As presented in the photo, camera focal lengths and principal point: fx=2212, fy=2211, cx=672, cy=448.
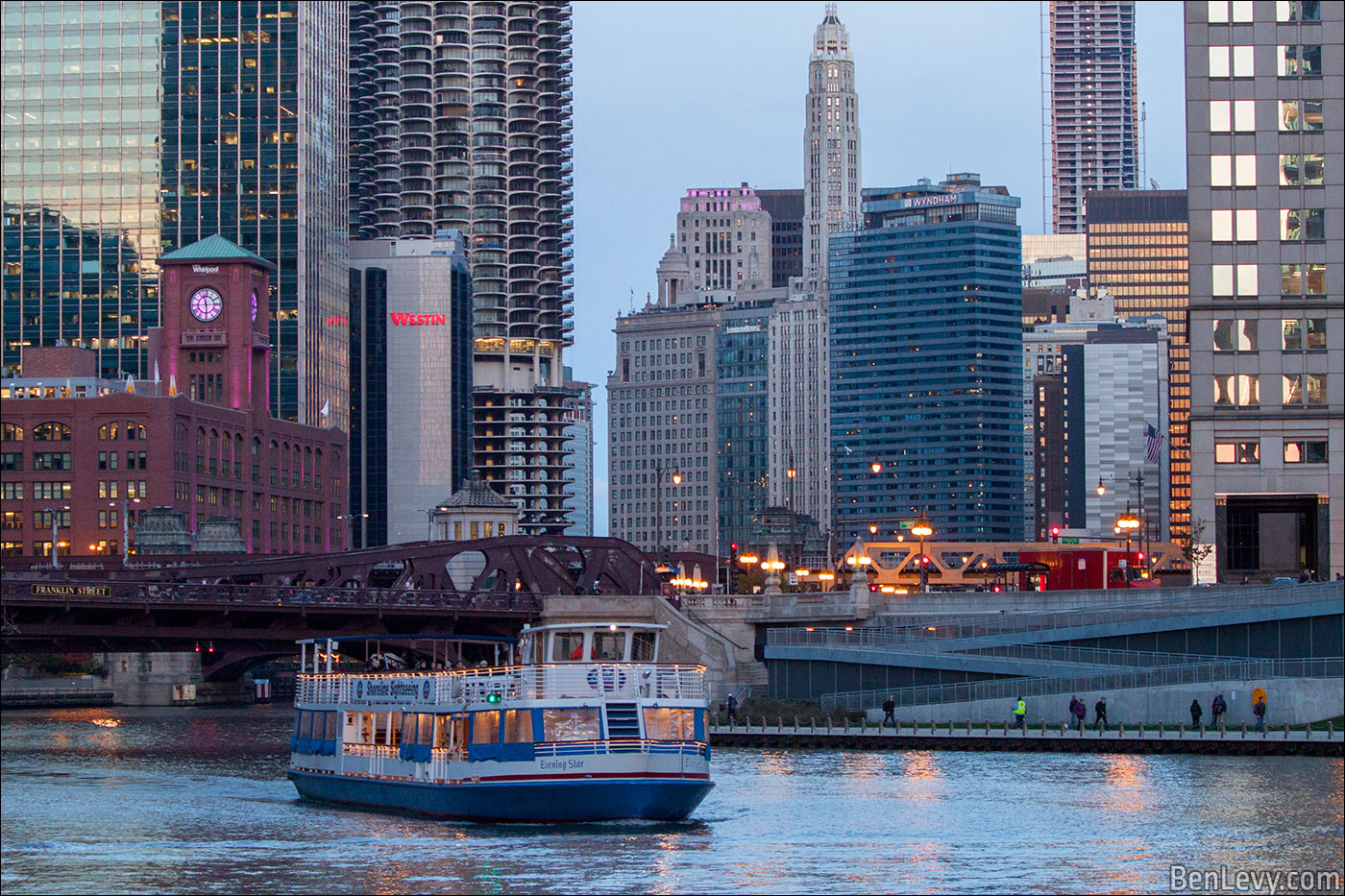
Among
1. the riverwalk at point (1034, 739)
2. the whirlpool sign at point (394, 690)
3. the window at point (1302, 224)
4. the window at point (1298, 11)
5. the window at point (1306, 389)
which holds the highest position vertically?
the window at point (1298, 11)

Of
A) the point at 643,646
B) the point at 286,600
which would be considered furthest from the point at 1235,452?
the point at 643,646

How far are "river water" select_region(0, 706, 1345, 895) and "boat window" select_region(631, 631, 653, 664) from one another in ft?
19.6

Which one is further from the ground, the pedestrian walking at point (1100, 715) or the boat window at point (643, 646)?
the boat window at point (643, 646)

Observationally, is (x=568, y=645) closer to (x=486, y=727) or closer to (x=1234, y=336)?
(x=486, y=727)

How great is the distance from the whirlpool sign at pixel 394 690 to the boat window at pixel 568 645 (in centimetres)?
469

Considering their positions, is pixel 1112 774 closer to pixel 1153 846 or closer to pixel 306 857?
pixel 1153 846

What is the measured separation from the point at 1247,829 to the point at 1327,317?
67545mm

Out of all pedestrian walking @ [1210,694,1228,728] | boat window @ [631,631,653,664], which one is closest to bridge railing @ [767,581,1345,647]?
pedestrian walking @ [1210,694,1228,728]

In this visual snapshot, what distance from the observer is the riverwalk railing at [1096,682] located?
10844 cm

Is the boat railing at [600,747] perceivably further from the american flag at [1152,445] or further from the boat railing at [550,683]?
the american flag at [1152,445]

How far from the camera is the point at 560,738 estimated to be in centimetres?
7462

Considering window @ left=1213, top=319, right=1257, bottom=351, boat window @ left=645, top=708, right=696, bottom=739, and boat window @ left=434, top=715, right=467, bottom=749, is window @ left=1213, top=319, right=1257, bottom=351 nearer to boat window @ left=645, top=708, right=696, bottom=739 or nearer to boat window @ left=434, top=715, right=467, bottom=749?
boat window @ left=645, top=708, right=696, bottom=739

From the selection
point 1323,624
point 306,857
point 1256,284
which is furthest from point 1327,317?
point 306,857

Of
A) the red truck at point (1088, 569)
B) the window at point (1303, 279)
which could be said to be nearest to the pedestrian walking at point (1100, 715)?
the window at point (1303, 279)
